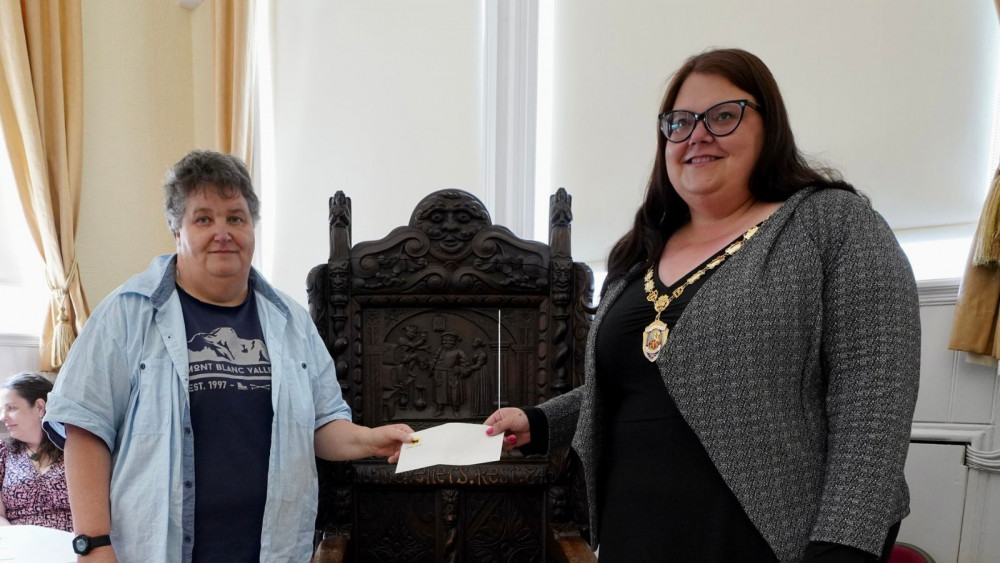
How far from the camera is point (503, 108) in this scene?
3277 millimetres

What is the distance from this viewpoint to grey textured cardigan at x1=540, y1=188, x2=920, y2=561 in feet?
3.12

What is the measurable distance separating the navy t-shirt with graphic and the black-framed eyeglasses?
110cm

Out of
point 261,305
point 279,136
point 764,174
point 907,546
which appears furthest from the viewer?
point 279,136

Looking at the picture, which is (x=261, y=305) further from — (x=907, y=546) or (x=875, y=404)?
(x=907, y=546)

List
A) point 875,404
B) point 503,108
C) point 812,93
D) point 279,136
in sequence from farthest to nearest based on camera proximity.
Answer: point 279,136, point 503,108, point 812,93, point 875,404

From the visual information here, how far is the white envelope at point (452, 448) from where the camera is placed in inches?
57.7

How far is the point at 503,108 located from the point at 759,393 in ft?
8.17

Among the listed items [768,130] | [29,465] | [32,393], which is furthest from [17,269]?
[768,130]

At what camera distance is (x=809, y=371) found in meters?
1.03

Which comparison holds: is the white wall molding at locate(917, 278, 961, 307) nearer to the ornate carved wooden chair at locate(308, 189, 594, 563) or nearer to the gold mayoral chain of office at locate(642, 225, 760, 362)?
the ornate carved wooden chair at locate(308, 189, 594, 563)

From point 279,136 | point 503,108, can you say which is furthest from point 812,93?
point 279,136

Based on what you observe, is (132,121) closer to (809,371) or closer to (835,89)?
(835,89)

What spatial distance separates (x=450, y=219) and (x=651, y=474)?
1174 millimetres

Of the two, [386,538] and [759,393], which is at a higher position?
[759,393]
